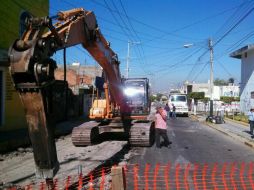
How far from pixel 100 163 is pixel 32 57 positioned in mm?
6399

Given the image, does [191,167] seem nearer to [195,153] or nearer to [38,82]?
[195,153]

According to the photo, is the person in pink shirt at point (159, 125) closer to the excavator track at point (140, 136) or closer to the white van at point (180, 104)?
the excavator track at point (140, 136)

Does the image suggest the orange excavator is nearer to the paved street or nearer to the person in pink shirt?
the person in pink shirt

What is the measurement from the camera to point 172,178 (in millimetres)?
9391

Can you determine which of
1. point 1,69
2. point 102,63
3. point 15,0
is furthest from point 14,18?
point 102,63

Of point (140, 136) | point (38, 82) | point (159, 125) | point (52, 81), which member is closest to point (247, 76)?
point (159, 125)

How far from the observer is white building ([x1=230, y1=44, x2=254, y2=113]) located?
38188 mm

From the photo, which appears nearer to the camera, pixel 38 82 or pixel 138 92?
pixel 38 82

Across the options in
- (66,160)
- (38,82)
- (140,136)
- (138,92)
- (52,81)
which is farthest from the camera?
(138,92)

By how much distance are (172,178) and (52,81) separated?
4.58 meters

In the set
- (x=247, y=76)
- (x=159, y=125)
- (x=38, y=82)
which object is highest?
(x=247, y=76)

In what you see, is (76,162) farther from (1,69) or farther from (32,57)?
(1,69)

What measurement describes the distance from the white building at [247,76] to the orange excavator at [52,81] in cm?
2440

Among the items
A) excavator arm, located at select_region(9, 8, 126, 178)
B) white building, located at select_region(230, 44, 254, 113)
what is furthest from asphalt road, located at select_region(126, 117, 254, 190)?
white building, located at select_region(230, 44, 254, 113)
